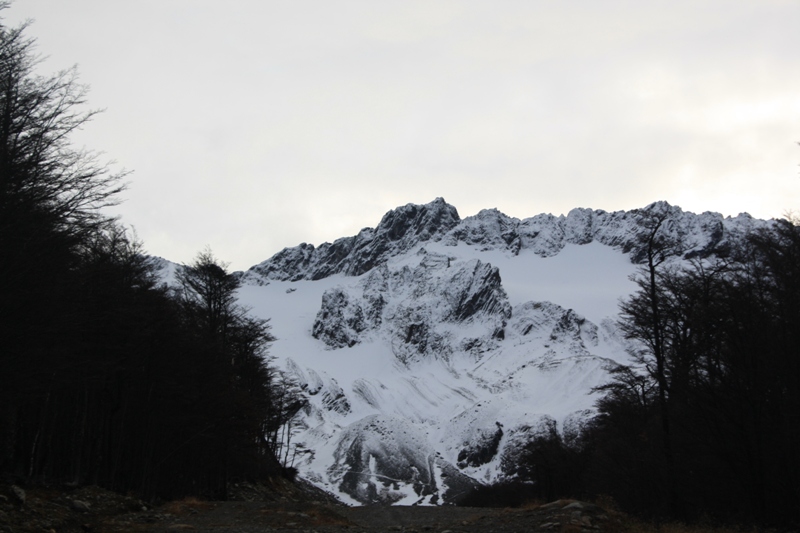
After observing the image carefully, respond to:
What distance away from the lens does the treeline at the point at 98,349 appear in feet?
42.4

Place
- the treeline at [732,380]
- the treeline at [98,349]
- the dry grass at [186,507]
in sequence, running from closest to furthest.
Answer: the treeline at [98,349]
the treeline at [732,380]
the dry grass at [186,507]

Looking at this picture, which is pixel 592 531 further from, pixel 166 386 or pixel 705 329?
pixel 166 386

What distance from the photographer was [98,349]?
Result: 857 inches

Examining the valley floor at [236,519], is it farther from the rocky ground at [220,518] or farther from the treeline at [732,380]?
the treeline at [732,380]

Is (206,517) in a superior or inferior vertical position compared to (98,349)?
inferior

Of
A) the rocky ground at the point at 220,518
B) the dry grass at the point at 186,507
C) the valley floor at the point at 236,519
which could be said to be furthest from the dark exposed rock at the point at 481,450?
the valley floor at the point at 236,519

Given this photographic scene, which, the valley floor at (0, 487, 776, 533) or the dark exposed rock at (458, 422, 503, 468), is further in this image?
the dark exposed rock at (458, 422, 503, 468)

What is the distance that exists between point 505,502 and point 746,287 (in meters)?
49.1

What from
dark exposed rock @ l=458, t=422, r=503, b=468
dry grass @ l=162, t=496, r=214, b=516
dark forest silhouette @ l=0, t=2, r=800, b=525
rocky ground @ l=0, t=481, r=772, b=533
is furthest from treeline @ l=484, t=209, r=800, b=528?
dark exposed rock @ l=458, t=422, r=503, b=468

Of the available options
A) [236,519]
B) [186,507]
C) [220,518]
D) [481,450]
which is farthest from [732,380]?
[481,450]

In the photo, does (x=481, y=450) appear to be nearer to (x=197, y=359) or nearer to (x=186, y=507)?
(x=197, y=359)

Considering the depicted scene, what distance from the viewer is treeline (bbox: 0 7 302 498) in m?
12.9

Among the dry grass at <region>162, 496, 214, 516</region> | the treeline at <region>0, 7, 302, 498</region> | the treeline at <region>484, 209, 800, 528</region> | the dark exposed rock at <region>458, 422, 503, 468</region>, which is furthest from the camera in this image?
the dark exposed rock at <region>458, 422, 503, 468</region>

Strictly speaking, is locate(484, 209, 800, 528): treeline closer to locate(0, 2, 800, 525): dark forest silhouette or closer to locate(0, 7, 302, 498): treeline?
locate(0, 2, 800, 525): dark forest silhouette
